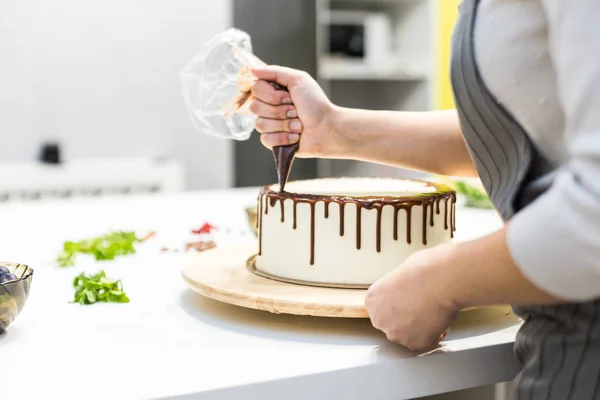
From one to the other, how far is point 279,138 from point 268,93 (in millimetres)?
77

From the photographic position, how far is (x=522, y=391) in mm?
783

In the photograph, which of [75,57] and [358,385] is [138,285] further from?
[75,57]

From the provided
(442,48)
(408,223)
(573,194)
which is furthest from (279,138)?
(442,48)

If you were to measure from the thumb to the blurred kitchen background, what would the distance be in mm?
1924

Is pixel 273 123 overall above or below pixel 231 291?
above

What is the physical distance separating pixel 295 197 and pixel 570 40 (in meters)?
0.52

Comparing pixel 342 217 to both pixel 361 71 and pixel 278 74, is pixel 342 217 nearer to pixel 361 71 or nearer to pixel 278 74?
pixel 278 74

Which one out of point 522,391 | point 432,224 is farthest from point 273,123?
point 522,391

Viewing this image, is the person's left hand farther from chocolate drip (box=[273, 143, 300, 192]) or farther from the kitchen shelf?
the kitchen shelf

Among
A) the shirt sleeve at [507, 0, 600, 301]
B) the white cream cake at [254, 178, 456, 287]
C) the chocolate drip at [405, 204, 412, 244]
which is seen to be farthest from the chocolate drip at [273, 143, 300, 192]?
the shirt sleeve at [507, 0, 600, 301]

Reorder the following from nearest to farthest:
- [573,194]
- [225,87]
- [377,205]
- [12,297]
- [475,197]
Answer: [573,194] → [12,297] → [377,205] → [225,87] → [475,197]

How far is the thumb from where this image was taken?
1.16 meters

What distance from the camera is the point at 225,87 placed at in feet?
4.26

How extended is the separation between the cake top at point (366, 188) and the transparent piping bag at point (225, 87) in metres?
0.05
